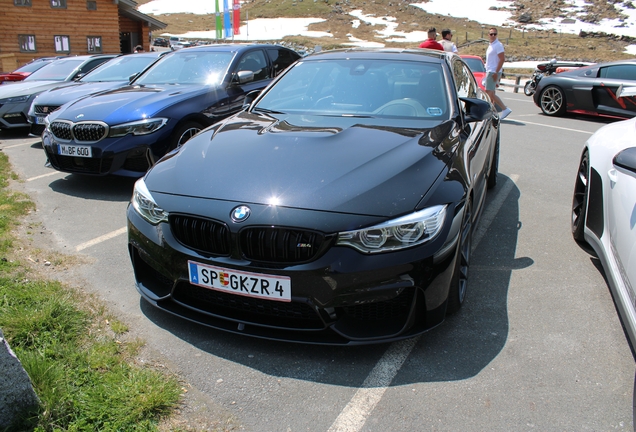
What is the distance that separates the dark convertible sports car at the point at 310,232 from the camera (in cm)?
249

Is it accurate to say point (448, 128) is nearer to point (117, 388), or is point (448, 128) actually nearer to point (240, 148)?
point (240, 148)

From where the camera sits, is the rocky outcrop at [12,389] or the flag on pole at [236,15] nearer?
the rocky outcrop at [12,389]

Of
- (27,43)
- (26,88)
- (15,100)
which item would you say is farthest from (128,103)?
(27,43)

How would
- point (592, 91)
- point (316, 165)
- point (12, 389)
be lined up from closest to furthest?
point (12, 389)
point (316, 165)
point (592, 91)

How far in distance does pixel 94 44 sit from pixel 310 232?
1167 inches

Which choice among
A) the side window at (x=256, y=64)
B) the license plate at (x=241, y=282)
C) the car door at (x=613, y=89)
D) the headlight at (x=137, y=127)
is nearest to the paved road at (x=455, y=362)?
the license plate at (x=241, y=282)

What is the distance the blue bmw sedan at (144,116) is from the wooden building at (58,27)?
72.0 feet

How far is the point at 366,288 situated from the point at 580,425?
3.59 ft

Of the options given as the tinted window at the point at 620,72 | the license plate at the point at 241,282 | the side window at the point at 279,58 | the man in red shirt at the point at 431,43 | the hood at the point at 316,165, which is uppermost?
the man in red shirt at the point at 431,43

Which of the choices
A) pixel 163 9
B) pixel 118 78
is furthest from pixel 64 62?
pixel 163 9

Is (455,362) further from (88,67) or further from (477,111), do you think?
(88,67)

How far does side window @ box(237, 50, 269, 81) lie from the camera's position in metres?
7.05

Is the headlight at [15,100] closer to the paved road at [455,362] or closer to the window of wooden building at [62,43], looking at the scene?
the paved road at [455,362]

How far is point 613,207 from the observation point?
3.21 metres
